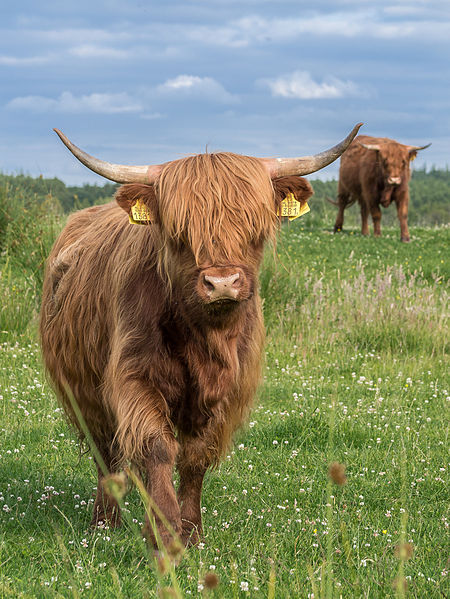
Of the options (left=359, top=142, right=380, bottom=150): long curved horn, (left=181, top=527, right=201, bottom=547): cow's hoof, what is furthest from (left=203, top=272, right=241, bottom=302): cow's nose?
(left=359, top=142, right=380, bottom=150): long curved horn

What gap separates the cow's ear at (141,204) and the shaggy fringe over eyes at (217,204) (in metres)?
0.06

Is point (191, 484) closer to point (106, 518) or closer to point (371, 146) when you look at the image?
point (106, 518)

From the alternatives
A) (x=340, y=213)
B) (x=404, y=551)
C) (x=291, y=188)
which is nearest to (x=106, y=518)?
(x=291, y=188)

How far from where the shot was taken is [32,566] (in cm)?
366

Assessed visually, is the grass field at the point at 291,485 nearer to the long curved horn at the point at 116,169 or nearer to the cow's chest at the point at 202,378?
the cow's chest at the point at 202,378

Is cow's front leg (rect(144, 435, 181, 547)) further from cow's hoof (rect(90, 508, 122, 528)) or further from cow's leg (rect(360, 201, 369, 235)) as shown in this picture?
cow's leg (rect(360, 201, 369, 235))

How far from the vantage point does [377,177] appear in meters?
23.0

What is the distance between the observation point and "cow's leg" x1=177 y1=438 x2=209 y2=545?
4.22 m

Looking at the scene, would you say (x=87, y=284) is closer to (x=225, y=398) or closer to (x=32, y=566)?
(x=225, y=398)

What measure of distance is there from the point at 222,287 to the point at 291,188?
1004mm

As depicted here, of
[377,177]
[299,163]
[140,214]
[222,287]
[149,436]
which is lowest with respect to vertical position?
[149,436]

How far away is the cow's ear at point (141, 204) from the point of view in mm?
3912

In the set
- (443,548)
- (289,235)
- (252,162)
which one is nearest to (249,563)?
(443,548)

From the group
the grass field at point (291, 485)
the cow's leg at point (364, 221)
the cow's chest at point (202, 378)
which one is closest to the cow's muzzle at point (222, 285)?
the cow's chest at point (202, 378)
